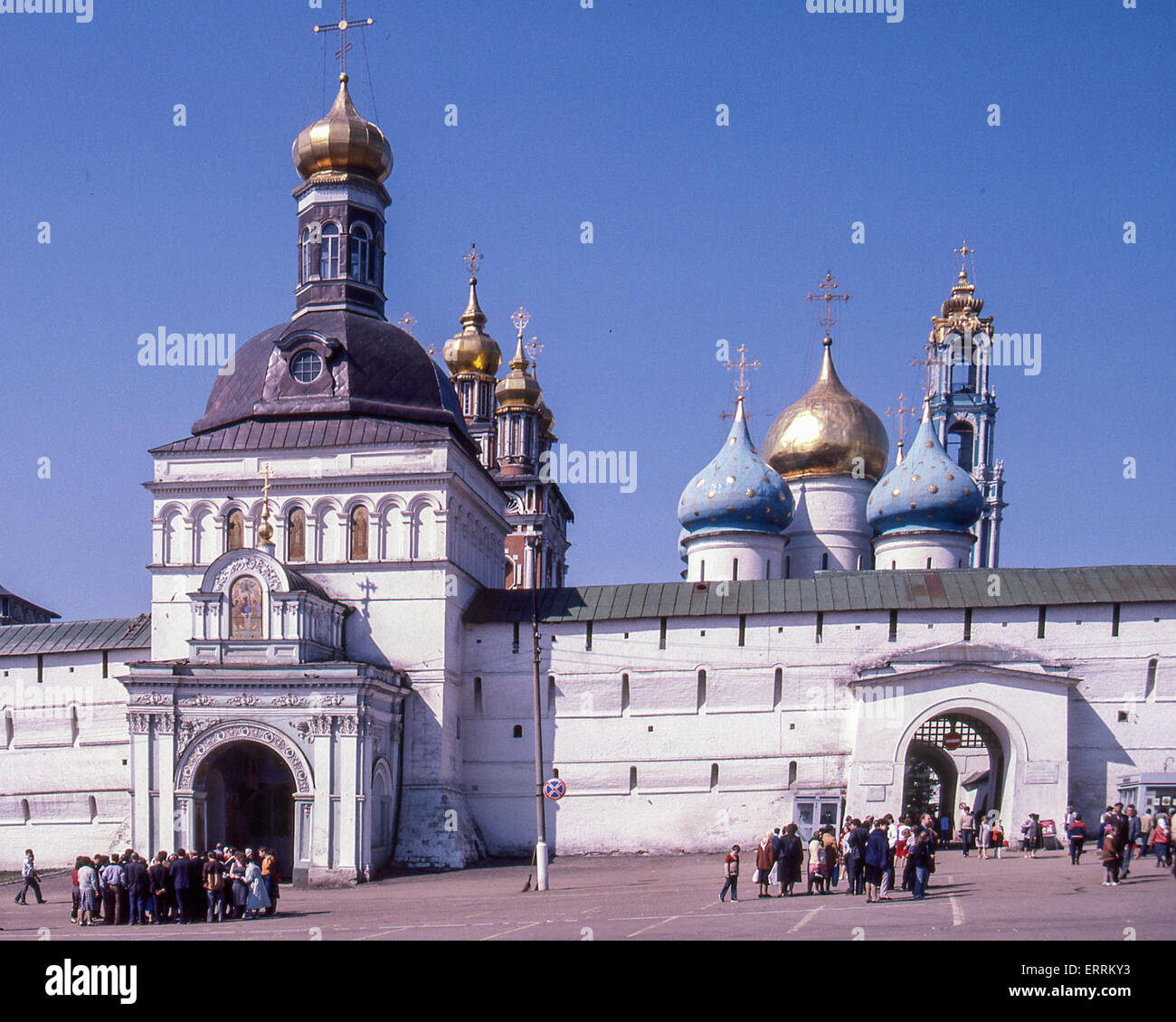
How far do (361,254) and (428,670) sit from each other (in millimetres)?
11206

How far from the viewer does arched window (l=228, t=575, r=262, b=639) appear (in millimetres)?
34094

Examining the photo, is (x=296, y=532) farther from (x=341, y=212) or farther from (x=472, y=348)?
(x=472, y=348)

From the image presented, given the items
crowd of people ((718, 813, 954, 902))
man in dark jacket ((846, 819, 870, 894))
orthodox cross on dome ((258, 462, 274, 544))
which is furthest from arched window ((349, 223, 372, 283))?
man in dark jacket ((846, 819, 870, 894))

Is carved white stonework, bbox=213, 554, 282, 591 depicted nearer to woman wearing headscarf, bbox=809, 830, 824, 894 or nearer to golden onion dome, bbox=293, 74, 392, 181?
golden onion dome, bbox=293, 74, 392, 181

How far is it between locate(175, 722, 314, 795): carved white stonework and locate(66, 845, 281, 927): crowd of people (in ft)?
27.5

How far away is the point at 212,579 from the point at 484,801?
8.31 m

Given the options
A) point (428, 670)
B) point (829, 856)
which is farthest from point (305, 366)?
point (829, 856)

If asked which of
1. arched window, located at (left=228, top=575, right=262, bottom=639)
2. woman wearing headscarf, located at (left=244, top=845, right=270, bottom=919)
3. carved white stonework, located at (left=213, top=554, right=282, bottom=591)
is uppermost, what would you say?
carved white stonework, located at (left=213, top=554, right=282, bottom=591)

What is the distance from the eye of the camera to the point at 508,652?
1492 inches

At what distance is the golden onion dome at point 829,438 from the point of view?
4906cm

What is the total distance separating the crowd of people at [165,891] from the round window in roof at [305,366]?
15.7 m

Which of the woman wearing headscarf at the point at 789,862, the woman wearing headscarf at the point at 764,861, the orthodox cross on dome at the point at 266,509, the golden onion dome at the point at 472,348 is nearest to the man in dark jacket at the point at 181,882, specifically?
the woman wearing headscarf at the point at 764,861
